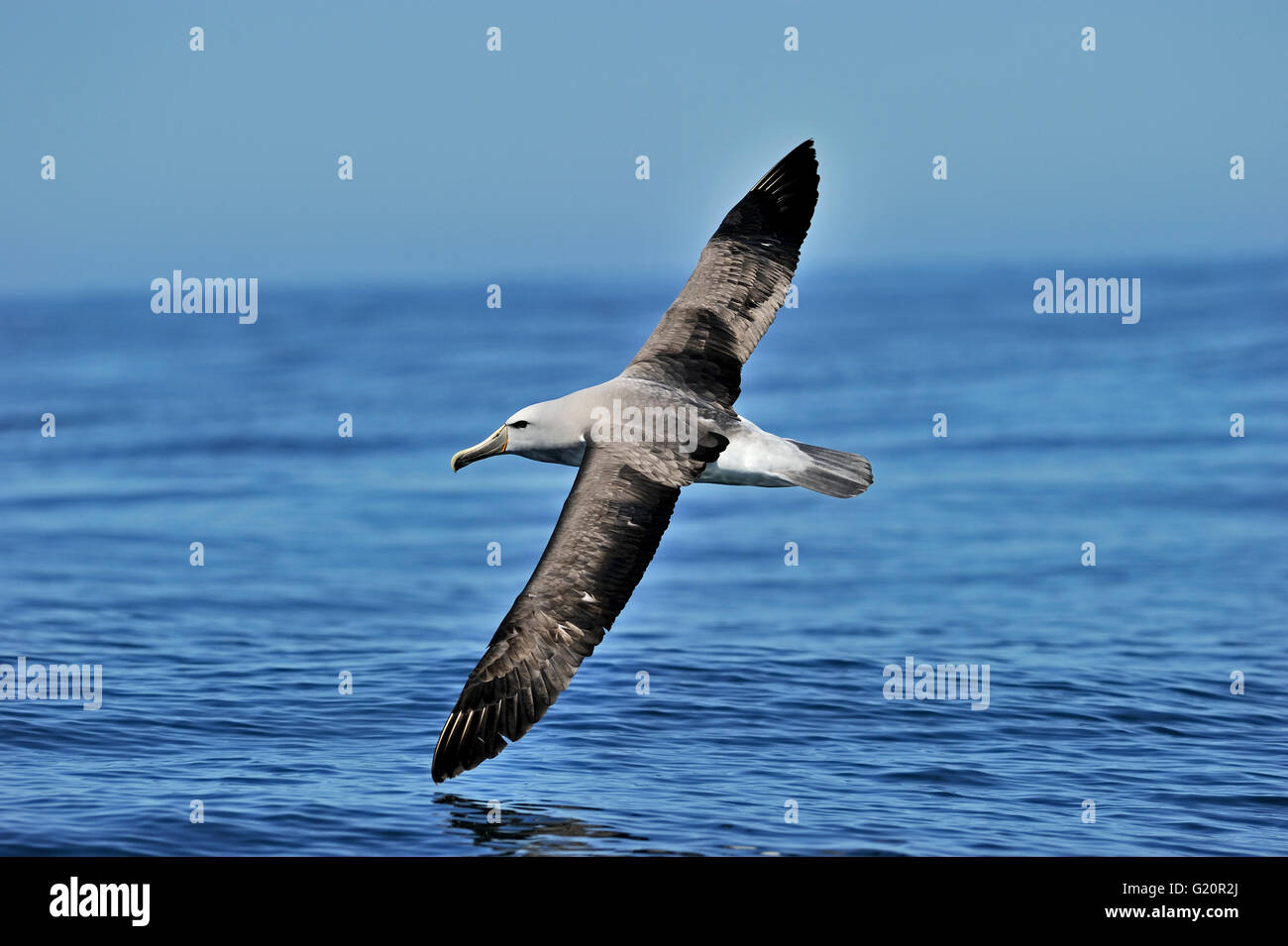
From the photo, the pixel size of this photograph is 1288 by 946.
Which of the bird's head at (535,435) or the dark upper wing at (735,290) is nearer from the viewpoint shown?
the bird's head at (535,435)

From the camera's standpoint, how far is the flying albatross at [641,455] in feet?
33.7

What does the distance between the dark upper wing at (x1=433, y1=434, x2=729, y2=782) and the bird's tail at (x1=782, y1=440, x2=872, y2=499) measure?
53.2 inches

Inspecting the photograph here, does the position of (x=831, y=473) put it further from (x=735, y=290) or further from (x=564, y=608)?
(x=564, y=608)

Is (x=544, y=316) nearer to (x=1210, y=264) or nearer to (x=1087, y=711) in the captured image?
(x=1210, y=264)

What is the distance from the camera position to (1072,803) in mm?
11969

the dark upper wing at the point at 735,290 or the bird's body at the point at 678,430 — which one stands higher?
the dark upper wing at the point at 735,290

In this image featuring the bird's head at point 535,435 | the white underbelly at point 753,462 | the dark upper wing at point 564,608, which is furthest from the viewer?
the white underbelly at point 753,462

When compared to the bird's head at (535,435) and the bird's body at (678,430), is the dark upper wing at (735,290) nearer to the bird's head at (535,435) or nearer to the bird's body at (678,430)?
the bird's body at (678,430)

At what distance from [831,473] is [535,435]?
90.8 inches

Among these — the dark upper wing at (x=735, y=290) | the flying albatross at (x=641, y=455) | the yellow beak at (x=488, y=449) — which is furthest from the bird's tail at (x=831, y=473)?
the yellow beak at (x=488, y=449)

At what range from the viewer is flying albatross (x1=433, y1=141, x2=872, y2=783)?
1027cm

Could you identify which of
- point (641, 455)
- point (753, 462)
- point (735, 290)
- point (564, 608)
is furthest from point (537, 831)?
point (735, 290)

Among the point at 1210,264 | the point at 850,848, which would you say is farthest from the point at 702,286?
the point at 1210,264

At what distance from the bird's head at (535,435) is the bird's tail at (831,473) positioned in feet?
5.58
